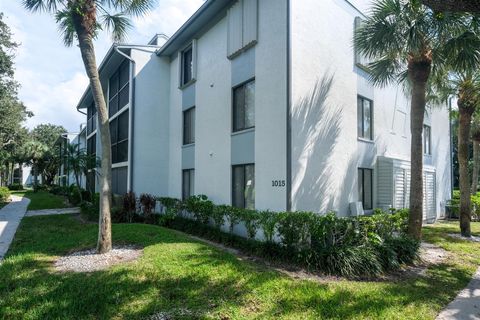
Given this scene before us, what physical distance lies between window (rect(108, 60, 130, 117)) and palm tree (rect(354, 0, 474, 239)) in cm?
1292

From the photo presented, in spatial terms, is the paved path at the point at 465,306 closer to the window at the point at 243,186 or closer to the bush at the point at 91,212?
the window at the point at 243,186

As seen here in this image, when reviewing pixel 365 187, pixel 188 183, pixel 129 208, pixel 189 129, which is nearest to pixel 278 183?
pixel 365 187

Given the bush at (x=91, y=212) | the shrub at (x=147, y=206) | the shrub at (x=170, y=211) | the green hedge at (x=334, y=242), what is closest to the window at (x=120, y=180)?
the bush at (x=91, y=212)

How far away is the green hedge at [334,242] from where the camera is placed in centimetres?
739

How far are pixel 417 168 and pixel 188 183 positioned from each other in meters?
9.80

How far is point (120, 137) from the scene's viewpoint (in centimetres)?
1881

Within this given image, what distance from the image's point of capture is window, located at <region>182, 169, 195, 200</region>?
14941mm

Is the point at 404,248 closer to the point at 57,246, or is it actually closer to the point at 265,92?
the point at 265,92

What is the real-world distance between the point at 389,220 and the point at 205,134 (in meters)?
8.02

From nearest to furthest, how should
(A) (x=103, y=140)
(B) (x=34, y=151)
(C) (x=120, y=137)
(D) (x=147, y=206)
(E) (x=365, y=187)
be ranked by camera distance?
(A) (x=103, y=140), (E) (x=365, y=187), (D) (x=147, y=206), (C) (x=120, y=137), (B) (x=34, y=151)

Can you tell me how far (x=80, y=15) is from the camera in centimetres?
822

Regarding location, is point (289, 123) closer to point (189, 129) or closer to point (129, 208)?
point (189, 129)

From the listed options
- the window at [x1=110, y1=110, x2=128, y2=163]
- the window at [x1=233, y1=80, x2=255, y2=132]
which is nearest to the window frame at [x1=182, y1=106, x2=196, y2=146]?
the window at [x1=233, y1=80, x2=255, y2=132]

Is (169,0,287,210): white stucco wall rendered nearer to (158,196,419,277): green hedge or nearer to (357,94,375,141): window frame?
(158,196,419,277): green hedge
